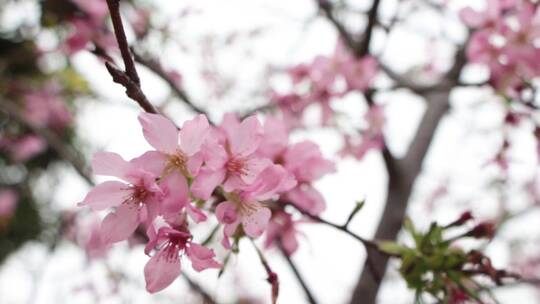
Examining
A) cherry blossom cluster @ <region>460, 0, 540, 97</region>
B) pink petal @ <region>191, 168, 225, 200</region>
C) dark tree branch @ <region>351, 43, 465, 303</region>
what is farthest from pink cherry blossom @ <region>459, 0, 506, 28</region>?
pink petal @ <region>191, 168, 225, 200</region>

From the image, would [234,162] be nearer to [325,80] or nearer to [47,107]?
[325,80]

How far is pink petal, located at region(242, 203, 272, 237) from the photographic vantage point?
78cm

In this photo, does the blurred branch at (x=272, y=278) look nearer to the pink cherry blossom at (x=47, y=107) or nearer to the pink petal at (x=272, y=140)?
the pink petal at (x=272, y=140)

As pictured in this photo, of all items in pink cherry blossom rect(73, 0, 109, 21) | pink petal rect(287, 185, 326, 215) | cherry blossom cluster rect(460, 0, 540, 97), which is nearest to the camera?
pink petal rect(287, 185, 326, 215)

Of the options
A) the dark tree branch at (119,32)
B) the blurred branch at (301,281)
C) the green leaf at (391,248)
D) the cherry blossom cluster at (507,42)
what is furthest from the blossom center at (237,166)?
the cherry blossom cluster at (507,42)

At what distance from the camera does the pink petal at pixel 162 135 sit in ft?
2.39

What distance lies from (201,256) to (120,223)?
15 cm

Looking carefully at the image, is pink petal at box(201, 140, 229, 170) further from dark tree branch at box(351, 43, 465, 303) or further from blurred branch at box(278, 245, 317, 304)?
dark tree branch at box(351, 43, 465, 303)

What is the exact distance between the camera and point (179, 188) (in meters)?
0.71

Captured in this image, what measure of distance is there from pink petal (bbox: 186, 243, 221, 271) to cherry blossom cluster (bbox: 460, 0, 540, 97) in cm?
124

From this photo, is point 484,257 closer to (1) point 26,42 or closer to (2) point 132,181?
(2) point 132,181

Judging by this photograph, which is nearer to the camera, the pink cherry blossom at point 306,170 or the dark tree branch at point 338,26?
the pink cherry blossom at point 306,170

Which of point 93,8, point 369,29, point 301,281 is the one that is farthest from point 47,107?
point 301,281

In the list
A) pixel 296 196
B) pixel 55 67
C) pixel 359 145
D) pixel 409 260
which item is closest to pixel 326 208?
pixel 296 196
